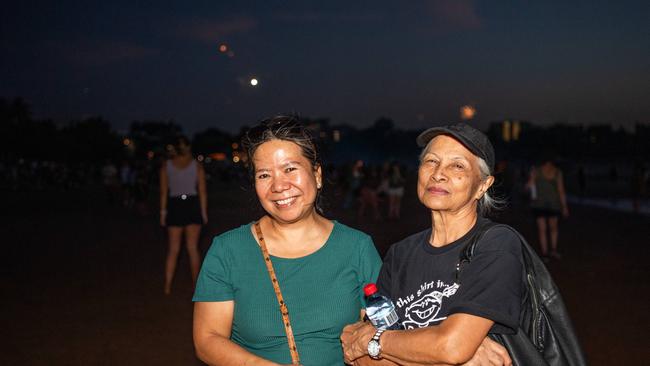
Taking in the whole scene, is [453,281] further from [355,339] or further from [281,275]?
[281,275]

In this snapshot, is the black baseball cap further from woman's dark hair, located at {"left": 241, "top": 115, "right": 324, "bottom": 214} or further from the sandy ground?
the sandy ground

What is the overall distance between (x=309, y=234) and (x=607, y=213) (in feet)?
77.5

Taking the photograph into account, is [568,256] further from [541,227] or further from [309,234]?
[309,234]

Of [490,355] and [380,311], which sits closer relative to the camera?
[490,355]

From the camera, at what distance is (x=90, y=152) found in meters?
94.4

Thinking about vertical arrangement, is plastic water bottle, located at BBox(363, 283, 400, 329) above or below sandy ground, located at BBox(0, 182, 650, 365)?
above

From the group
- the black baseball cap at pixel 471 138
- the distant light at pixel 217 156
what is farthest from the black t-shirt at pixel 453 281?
the distant light at pixel 217 156

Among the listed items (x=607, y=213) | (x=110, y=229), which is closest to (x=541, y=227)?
(x=110, y=229)

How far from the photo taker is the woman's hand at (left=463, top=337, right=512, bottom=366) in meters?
2.19

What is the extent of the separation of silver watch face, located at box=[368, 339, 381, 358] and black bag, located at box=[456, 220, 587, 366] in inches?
18.7

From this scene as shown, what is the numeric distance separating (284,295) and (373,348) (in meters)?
0.44

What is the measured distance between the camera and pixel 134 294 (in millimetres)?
8570

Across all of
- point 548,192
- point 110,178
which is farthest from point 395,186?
point 110,178

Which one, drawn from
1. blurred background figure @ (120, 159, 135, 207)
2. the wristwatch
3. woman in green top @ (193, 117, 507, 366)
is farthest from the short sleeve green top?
blurred background figure @ (120, 159, 135, 207)
